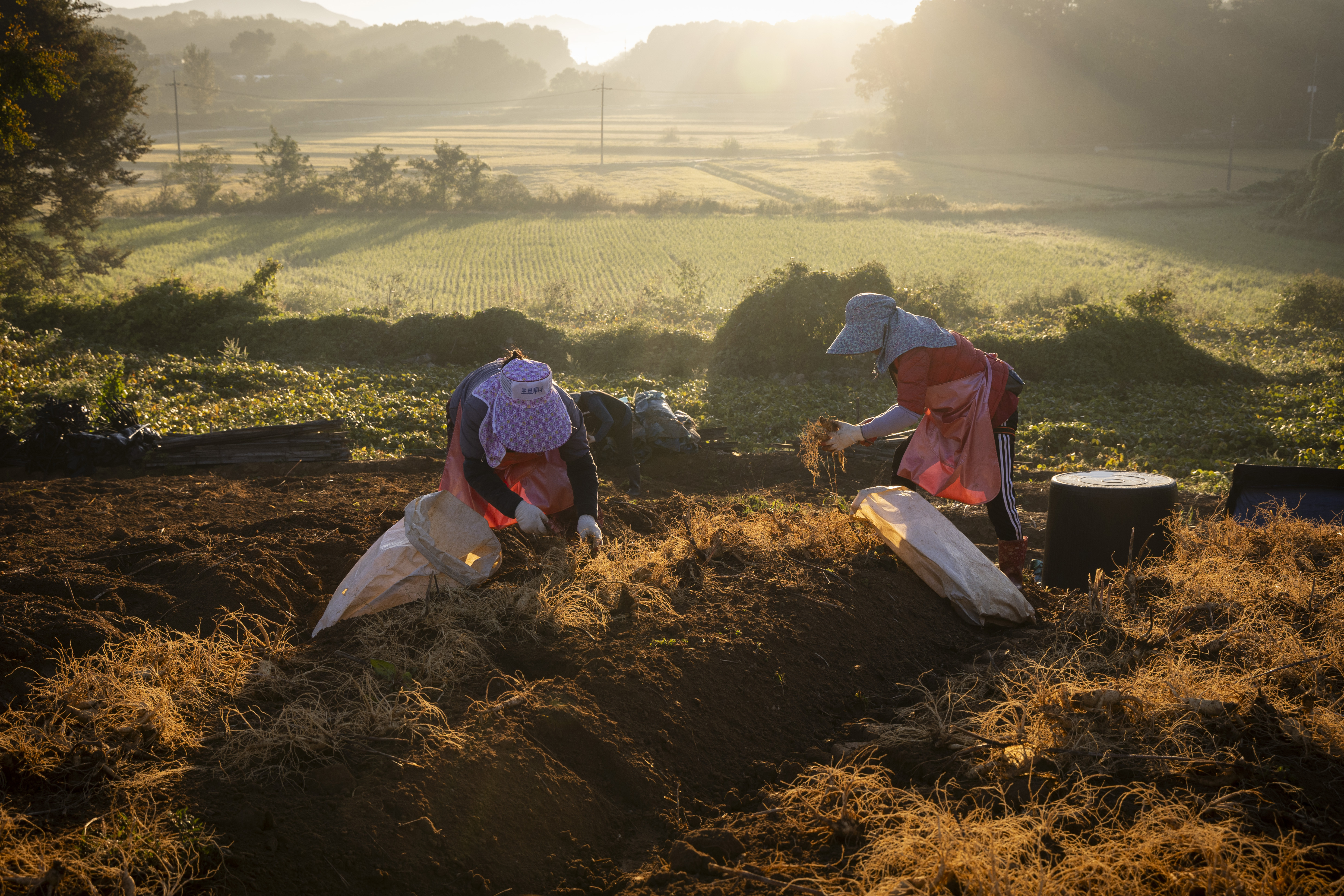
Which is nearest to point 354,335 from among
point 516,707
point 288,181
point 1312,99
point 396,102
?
point 516,707

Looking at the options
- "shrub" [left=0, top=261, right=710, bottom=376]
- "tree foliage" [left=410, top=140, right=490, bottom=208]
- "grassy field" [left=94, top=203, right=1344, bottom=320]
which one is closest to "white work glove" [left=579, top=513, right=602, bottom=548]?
"shrub" [left=0, top=261, right=710, bottom=376]

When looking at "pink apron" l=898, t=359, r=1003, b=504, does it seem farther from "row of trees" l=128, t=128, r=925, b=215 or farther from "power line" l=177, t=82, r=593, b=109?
"power line" l=177, t=82, r=593, b=109

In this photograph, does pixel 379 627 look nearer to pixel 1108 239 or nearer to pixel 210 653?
pixel 210 653

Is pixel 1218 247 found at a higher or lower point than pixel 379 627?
higher

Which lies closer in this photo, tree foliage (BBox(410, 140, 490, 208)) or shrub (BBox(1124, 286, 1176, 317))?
shrub (BBox(1124, 286, 1176, 317))

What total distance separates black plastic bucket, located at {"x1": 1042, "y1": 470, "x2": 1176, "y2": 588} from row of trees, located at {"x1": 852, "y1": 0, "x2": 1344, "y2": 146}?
52818mm

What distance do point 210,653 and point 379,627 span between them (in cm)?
56

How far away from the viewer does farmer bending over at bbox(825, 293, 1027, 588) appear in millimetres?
3674

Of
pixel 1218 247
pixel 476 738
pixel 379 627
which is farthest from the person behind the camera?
pixel 1218 247

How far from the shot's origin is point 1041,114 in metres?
50.1

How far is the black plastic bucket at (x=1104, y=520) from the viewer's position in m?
3.83

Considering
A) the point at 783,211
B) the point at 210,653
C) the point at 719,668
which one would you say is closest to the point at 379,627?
the point at 210,653

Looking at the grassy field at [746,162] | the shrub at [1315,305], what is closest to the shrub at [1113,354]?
the shrub at [1315,305]

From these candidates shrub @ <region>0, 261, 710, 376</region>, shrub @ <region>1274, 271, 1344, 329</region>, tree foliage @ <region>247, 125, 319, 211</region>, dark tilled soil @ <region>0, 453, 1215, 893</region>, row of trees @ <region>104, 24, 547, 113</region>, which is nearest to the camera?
dark tilled soil @ <region>0, 453, 1215, 893</region>
